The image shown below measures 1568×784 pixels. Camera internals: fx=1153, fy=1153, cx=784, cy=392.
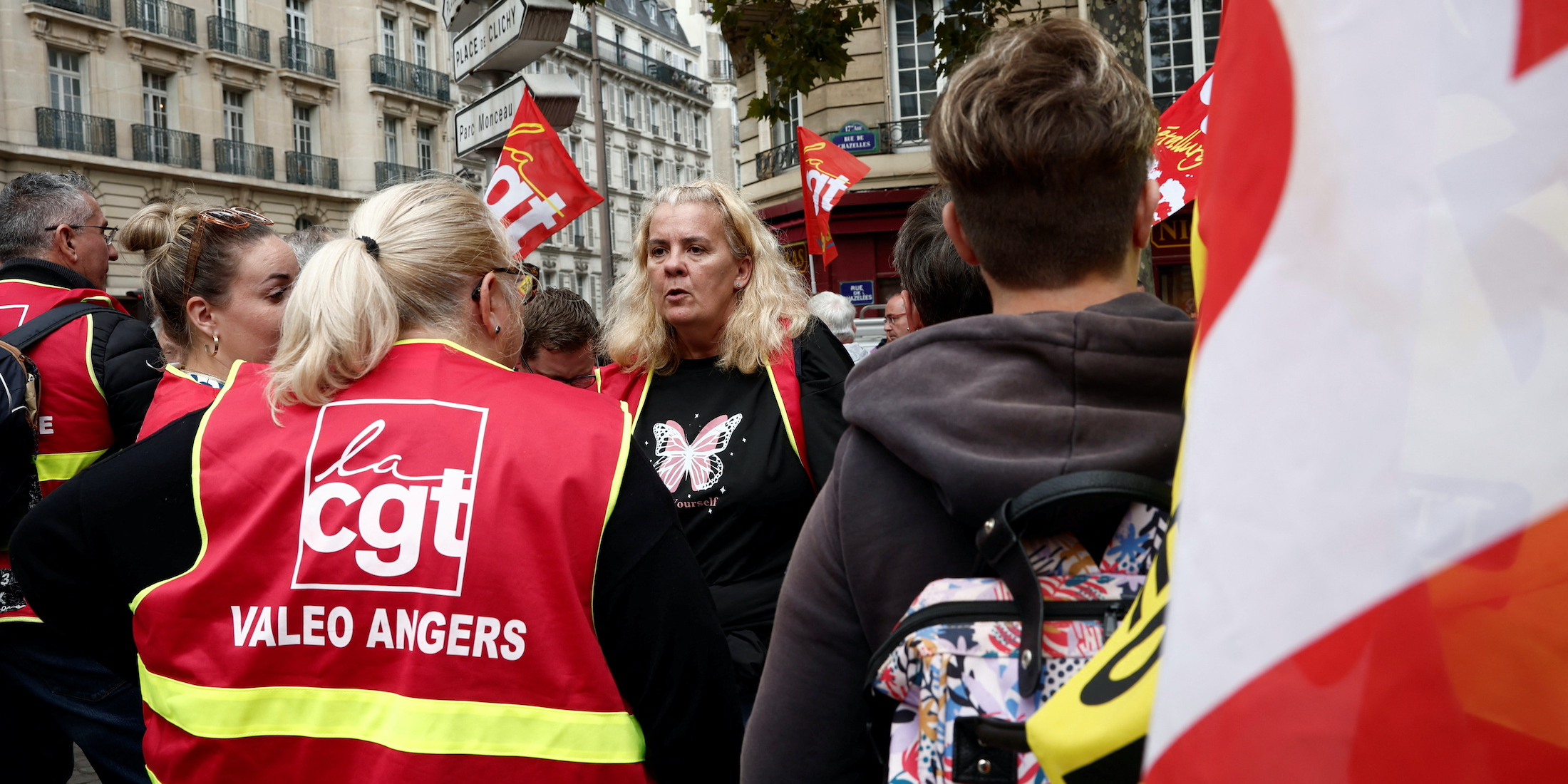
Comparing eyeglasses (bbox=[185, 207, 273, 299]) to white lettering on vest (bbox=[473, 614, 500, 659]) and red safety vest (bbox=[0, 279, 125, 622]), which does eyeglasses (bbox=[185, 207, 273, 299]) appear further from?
white lettering on vest (bbox=[473, 614, 500, 659])

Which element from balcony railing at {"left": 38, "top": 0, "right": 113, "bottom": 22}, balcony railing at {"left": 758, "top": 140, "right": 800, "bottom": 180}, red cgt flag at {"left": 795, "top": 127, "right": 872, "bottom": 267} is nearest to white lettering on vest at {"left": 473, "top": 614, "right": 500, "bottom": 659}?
red cgt flag at {"left": 795, "top": 127, "right": 872, "bottom": 267}

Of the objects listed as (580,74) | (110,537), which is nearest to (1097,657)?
(110,537)

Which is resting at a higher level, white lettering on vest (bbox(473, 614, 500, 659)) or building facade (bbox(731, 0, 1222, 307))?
building facade (bbox(731, 0, 1222, 307))

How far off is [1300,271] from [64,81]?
35.0 meters

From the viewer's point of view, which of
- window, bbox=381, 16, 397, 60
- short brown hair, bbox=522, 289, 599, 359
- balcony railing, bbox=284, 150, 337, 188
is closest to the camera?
short brown hair, bbox=522, 289, 599, 359

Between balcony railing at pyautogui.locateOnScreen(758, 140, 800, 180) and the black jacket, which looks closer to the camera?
the black jacket

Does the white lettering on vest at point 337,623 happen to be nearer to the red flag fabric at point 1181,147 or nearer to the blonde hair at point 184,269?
the blonde hair at point 184,269

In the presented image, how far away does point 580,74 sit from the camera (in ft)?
187

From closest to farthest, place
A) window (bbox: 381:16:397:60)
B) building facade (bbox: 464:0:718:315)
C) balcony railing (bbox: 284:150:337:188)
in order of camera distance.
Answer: balcony railing (bbox: 284:150:337:188)
window (bbox: 381:16:397:60)
building facade (bbox: 464:0:718:315)

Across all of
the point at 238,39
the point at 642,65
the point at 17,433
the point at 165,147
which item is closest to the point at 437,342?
the point at 17,433

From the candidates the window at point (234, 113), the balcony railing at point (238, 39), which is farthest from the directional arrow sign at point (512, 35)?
Answer: the window at point (234, 113)

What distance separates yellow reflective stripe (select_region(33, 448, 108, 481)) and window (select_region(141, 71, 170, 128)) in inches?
1272

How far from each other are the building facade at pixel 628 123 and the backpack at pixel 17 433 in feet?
149

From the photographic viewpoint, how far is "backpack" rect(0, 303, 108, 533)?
322 centimetres
